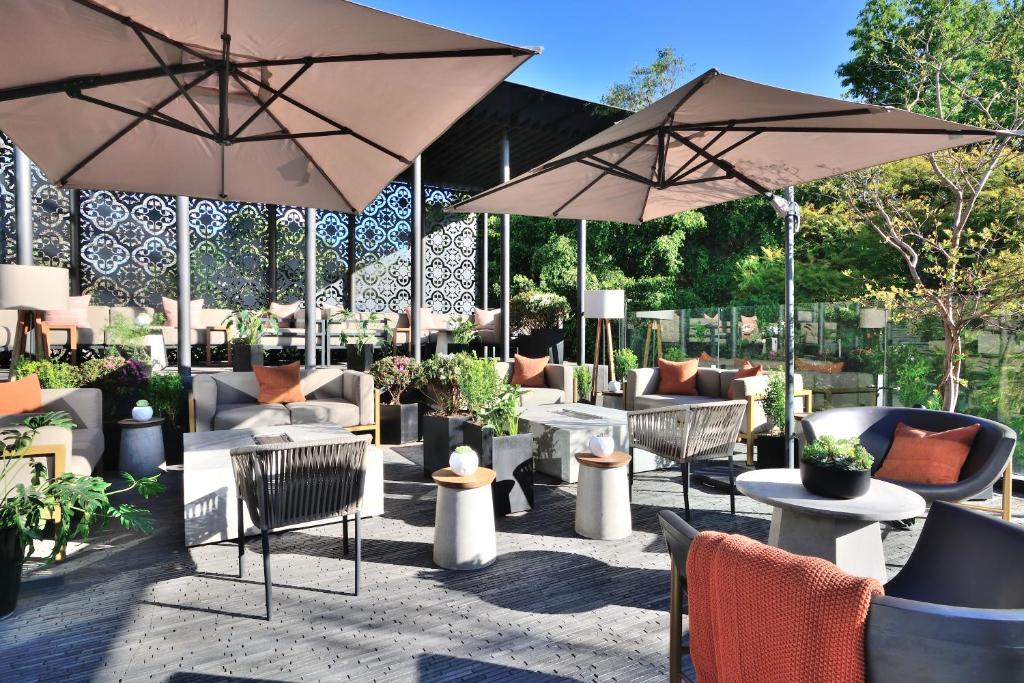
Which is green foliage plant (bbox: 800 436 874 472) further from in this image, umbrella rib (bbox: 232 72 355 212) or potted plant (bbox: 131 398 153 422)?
potted plant (bbox: 131 398 153 422)

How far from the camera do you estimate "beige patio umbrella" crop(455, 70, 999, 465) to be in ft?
10.1

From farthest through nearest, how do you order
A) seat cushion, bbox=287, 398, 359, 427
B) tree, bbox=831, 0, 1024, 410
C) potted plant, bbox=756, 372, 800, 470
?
1. seat cushion, bbox=287, 398, 359, 427
2. tree, bbox=831, 0, 1024, 410
3. potted plant, bbox=756, 372, 800, 470

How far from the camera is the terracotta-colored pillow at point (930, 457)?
3689mm

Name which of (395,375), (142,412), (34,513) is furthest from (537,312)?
(34,513)

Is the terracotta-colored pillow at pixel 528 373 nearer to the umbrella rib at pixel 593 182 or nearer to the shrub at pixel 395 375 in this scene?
the shrub at pixel 395 375

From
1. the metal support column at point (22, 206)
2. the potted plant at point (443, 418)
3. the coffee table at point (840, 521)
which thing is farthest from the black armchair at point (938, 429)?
the metal support column at point (22, 206)

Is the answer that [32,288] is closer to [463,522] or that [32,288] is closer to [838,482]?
[463,522]

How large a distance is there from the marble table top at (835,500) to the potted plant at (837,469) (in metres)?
0.04

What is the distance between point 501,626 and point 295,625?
93 centimetres

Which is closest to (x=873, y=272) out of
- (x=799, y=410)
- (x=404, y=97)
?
(x=799, y=410)

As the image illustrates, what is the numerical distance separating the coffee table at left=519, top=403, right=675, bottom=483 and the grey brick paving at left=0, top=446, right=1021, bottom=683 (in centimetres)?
105

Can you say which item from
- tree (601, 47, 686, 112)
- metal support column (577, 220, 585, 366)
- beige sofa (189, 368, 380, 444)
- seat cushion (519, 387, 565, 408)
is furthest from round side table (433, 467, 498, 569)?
tree (601, 47, 686, 112)

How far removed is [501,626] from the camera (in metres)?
2.80

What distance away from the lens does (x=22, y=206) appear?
6.86 metres
